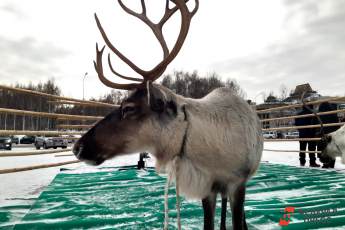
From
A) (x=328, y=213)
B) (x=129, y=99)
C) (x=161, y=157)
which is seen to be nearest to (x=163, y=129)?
(x=161, y=157)

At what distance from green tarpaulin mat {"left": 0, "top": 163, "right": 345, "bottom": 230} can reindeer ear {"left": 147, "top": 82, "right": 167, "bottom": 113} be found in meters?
1.24

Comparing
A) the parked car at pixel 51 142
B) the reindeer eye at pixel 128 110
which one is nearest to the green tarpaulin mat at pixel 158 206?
the reindeer eye at pixel 128 110

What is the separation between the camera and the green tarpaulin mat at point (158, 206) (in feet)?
8.54

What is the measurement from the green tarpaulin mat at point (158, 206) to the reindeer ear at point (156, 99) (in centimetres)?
124

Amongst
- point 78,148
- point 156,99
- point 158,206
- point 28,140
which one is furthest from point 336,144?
point 28,140

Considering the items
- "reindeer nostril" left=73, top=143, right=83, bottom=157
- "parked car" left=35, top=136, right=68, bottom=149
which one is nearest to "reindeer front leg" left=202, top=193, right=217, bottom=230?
"reindeer nostril" left=73, top=143, right=83, bottom=157

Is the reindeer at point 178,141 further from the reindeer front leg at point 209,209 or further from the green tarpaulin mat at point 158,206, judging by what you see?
the green tarpaulin mat at point 158,206

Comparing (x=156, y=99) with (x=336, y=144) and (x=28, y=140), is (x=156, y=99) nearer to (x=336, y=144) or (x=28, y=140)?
(x=336, y=144)

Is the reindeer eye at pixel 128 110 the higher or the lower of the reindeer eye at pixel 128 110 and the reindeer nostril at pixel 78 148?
the higher

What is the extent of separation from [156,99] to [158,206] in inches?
71.3

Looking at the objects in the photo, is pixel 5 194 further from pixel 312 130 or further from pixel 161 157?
pixel 312 130

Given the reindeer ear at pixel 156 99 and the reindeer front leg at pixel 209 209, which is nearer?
the reindeer ear at pixel 156 99

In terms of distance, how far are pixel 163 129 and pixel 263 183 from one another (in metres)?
3.26

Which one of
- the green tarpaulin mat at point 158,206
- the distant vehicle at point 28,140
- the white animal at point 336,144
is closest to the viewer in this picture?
the green tarpaulin mat at point 158,206
